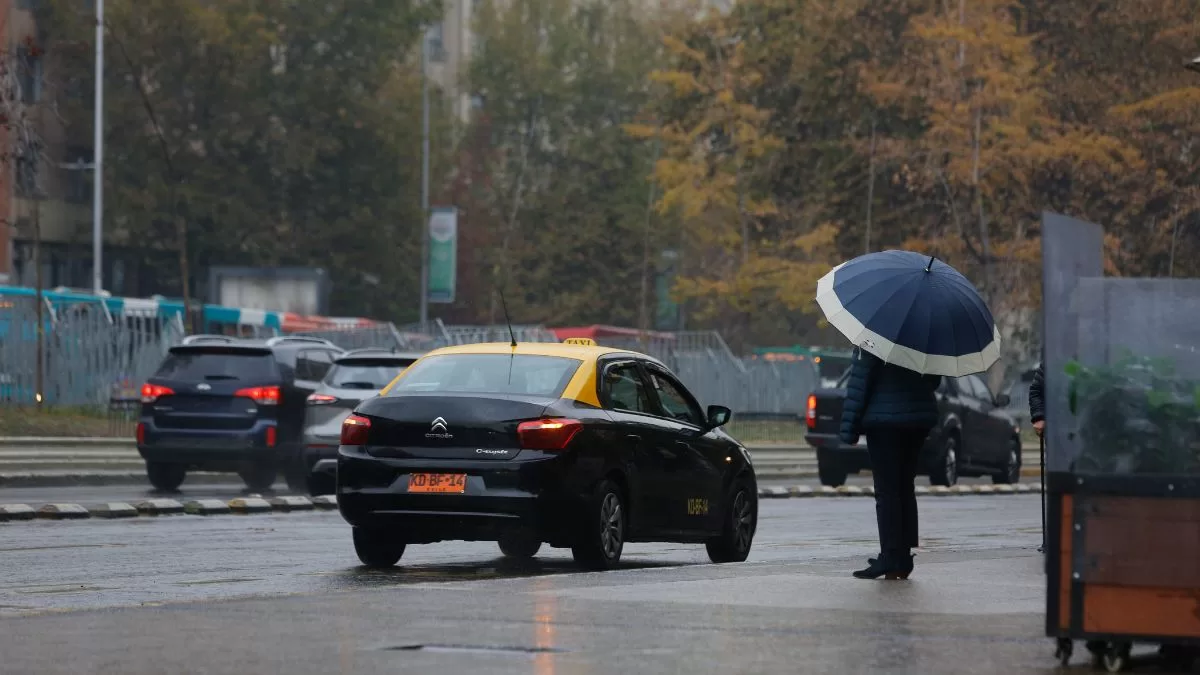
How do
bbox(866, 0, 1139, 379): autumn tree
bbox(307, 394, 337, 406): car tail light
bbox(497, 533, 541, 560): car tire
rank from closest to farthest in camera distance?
bbox(497, 533, 541, 560): car tire → bbox(307, 394, 337, 406): car tail light → bbox(866, 0, 1139, 379): autumn tree

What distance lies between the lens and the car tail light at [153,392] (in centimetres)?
2681

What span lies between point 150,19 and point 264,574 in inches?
2117

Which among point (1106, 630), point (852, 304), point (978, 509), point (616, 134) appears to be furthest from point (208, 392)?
point (616, 134)

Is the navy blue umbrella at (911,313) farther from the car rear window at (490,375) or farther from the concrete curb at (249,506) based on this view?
the concrete curb at (249,506)

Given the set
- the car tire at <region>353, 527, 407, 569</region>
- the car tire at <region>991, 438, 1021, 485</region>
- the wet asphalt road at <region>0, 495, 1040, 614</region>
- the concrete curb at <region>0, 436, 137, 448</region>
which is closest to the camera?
the wet asphalt road at <region>0, 495, 1040, 614</region>

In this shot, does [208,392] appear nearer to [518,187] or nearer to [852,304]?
[852,304]

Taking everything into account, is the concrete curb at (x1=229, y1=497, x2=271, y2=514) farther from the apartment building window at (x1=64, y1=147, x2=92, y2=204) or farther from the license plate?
the apartment building window at (x1=64, y1=147, x2=92, y2=204)

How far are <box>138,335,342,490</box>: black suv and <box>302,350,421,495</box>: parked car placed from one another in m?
1.41

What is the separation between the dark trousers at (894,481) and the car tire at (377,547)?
3479 mm

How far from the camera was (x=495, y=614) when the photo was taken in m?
10.3

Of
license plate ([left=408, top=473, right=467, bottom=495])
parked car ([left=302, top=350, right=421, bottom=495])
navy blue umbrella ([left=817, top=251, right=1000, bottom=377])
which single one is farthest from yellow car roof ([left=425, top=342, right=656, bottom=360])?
parked car ([left=302, top=350, right=421, bottom=495])

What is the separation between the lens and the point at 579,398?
14.7 m

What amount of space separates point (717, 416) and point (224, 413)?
1168 centimetres

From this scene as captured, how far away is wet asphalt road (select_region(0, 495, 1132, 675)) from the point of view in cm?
871
